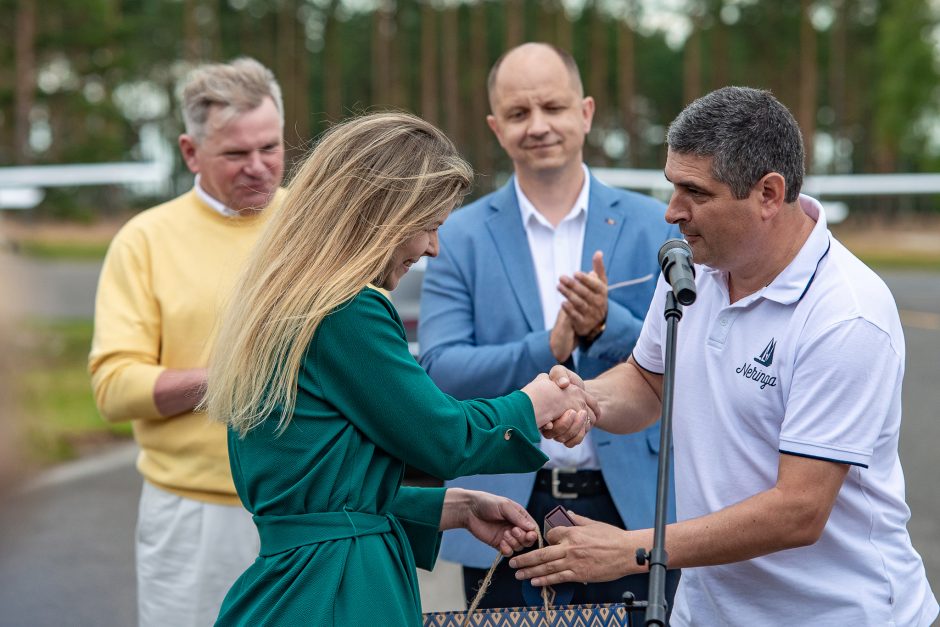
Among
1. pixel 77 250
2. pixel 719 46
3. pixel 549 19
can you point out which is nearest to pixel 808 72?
pixel 719 46

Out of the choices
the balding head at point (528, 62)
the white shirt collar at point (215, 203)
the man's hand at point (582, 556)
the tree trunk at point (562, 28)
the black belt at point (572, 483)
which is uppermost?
the tree trunk at point (562, 28)

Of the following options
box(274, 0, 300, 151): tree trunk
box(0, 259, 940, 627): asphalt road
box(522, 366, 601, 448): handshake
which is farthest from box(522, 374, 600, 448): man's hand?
box(274, 0, 300, 151): tree trunk

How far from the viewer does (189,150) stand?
13.0 feet

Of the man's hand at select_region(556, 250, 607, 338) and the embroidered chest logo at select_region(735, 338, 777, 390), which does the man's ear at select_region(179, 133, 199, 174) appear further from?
the embroidered chest logo at select_region(735, 338, 777, 390)

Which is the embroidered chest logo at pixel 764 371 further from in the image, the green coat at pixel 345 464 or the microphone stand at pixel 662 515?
the green coat at pixel 345 464

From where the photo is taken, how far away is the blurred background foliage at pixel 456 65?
1222 inches

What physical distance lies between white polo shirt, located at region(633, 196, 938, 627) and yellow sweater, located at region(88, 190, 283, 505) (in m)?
1.67

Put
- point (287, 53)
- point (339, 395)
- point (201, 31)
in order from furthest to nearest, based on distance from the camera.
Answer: point (287, 53)
point (201, 31)
point (339, 395)

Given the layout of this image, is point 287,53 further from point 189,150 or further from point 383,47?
point 189,150

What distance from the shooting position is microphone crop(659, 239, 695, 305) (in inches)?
91.0

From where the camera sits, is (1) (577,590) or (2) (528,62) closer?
(1) (577,590)

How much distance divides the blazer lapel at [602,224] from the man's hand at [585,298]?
1.19ft

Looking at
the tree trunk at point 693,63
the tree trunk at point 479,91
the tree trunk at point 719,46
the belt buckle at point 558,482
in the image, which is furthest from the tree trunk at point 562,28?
the belt buckle at point 558,482

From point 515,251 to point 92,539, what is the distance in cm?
518
